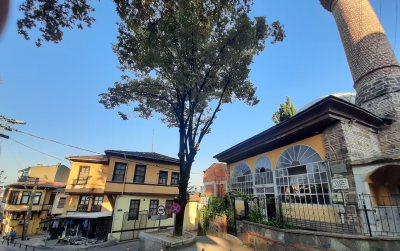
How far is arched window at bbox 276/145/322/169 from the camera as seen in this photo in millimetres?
8852

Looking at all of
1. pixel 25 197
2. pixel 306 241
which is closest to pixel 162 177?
pixel 306 241

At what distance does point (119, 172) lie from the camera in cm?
1617

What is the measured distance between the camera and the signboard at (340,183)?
23.4ft

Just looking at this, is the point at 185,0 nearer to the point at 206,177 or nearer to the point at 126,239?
the point at 126,239

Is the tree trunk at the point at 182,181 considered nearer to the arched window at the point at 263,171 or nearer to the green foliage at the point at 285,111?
the arched window at the point at 263,171

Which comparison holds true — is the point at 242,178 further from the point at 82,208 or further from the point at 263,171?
the point at 82,208

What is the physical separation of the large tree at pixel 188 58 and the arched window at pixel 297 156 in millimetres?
3578

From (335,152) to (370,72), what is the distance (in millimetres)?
6578

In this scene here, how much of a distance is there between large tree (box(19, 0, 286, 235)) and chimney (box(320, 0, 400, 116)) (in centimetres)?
615

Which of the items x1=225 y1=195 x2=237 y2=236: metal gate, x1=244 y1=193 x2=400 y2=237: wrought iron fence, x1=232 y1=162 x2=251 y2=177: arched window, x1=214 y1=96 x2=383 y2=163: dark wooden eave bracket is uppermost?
x1=214 y1=96 x2=383 y2=163: dark wooden eave bracket

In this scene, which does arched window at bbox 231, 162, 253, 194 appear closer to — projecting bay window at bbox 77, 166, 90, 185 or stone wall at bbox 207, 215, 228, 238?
stone wall at bbox 207, 215, 228, 238

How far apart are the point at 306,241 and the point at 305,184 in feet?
11.4

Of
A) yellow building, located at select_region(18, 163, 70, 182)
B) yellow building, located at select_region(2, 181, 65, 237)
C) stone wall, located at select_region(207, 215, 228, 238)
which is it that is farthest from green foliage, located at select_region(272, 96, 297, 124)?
yellow building, located at select_region(18, 163, 70, 182)

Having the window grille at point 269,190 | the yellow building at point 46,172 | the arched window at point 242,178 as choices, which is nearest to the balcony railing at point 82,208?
the arched window at point 242,178
